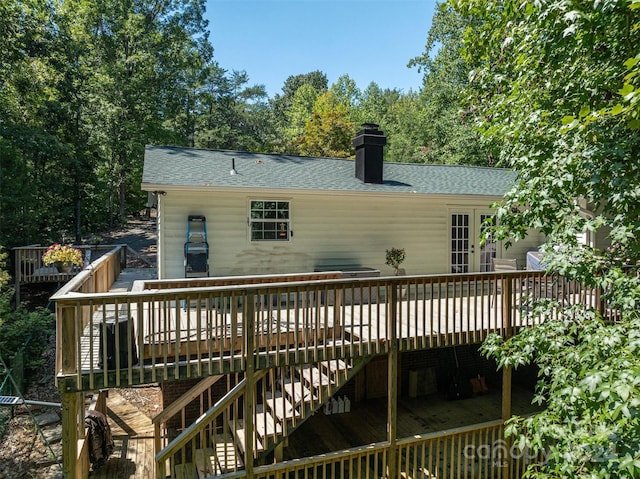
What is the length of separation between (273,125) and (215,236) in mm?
28669

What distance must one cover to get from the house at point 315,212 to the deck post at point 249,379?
4.10 m

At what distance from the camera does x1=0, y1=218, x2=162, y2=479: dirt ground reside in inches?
281

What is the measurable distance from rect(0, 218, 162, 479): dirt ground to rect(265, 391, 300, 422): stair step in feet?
12.3

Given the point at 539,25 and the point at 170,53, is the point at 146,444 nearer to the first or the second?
the point at 539,25

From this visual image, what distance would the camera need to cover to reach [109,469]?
6.63 m

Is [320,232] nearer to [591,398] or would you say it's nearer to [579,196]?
[579,196]

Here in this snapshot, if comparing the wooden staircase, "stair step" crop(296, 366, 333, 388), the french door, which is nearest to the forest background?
the french door

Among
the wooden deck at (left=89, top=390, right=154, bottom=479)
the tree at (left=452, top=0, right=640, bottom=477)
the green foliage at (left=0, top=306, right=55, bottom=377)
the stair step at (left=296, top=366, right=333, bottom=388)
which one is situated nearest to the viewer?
the tree at (left=452, top=0, right=640, bottom=477)

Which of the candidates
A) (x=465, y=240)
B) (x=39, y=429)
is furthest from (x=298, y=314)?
(x=465, y=240)

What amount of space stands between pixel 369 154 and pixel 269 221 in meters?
3.48

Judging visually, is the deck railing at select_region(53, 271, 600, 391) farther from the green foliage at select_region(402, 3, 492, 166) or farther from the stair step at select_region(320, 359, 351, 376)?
the green foliage at select_region(402, 3, 492, 166)

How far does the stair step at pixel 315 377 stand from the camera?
586 centimetres

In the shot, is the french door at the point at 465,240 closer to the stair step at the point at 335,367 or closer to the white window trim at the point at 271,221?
the white window trim at the point at 271,221

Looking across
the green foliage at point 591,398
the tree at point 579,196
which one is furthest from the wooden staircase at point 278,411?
the green foliage at point 591,398
